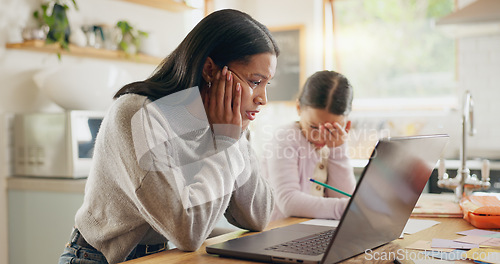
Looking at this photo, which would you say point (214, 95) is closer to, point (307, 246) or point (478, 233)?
point (307, 246)

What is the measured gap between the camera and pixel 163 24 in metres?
3.78

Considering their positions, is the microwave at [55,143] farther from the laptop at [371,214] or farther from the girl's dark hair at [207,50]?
the laptop at [371,214]

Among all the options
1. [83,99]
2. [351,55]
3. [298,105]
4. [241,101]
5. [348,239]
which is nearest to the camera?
[348,239]

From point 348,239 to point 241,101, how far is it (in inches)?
20.7

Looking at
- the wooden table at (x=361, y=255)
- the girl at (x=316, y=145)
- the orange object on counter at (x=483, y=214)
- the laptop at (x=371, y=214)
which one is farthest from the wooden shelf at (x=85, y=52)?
the orange object on counter at (x=483, y=214)

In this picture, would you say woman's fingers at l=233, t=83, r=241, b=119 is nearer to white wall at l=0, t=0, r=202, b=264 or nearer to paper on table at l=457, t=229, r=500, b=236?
paper on table at l=457, t=229, r=500, b=236

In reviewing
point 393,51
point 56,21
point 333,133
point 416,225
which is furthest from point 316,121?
point 393,51

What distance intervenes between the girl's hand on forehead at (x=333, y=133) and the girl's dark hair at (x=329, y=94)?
0.05 metres

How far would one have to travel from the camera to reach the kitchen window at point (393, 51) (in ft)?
14.7

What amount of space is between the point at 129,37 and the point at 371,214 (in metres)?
2.60

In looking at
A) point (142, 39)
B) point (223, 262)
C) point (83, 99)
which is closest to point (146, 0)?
point (142, 39)

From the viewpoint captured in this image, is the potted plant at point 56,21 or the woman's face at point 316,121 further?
the potted plant at point 56,21

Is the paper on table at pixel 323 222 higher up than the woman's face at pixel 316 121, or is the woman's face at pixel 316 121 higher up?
the woman's face at pixel 316 121

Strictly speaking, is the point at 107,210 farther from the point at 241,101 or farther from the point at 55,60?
the point at 55,60
